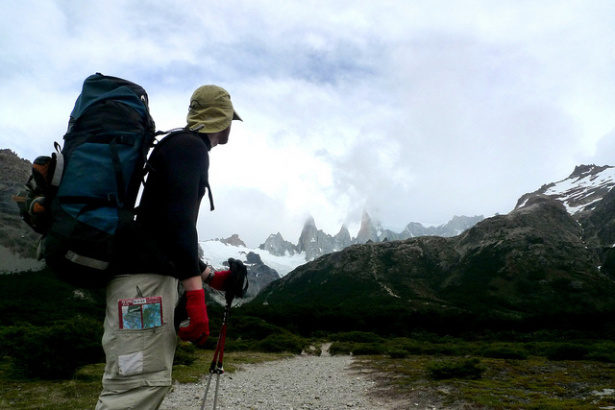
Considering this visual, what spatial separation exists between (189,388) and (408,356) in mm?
24356

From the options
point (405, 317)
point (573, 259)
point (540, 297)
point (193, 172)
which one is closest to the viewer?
point (193, 172)

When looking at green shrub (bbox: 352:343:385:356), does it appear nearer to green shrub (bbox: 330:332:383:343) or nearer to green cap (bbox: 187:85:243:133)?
green shrub (bbox: 330:332:383:343)

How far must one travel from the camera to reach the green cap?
380cm

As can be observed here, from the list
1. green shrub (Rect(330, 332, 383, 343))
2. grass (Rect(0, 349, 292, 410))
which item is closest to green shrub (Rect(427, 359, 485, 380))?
grass (Rect(0, 349, 292, 410))

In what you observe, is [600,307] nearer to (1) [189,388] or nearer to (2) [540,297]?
(2) [540,297]

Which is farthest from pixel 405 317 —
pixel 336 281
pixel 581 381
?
pixel 336 281

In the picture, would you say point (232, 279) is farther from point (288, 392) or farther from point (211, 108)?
point (288, 392)

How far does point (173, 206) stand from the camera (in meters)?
3.15

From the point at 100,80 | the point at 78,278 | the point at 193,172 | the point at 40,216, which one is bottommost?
the point at 78,278

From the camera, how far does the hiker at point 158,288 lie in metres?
2.93

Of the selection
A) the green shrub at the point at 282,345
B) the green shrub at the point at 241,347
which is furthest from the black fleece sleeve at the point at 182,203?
the green shrub at the point at 282,345

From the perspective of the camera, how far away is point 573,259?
376 ft

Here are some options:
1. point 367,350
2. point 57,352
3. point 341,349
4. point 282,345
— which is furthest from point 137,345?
point 341,349

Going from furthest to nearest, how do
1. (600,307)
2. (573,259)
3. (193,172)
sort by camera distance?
(573,259)
(600,307)
(193,172)
